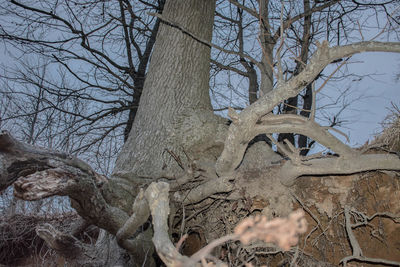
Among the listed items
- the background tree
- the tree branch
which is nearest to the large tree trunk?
the background tree

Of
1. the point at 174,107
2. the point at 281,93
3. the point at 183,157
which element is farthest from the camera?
the point at 174,107

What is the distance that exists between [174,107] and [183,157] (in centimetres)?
74

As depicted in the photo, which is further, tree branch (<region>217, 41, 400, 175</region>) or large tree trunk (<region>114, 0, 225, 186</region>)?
large tree trunk (<region>114, 0, 225, 186</region>)

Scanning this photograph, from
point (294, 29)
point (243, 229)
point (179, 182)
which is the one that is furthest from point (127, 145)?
point (294, 29)

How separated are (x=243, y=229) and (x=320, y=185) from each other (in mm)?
2638

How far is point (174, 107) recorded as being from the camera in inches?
162

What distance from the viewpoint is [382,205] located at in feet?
9.73

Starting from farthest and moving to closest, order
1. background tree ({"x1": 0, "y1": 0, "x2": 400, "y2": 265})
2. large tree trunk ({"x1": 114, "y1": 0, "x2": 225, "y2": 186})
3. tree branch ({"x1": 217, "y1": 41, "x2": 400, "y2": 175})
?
large tree trunk ({"x1": 114, "y1": 0, "x2": 225, "y2": 186}) < background tree ({"x1": 0, "y1": 0, "x2": 400, "y2": 265}) < tree branch ({"x1": 217, "y1": 41, "x2": 400, "y2": 175})

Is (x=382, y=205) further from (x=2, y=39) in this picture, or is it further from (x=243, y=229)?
(x=2, y=39)

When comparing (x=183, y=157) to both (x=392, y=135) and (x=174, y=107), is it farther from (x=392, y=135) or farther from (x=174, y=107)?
(x=392, y=135)

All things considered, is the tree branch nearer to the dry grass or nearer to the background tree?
the background tree

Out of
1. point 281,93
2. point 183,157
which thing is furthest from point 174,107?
point 281,93

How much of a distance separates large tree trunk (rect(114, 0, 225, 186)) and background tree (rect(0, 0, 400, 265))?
0.04 feet

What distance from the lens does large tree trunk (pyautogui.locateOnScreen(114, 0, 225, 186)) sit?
3.74m
